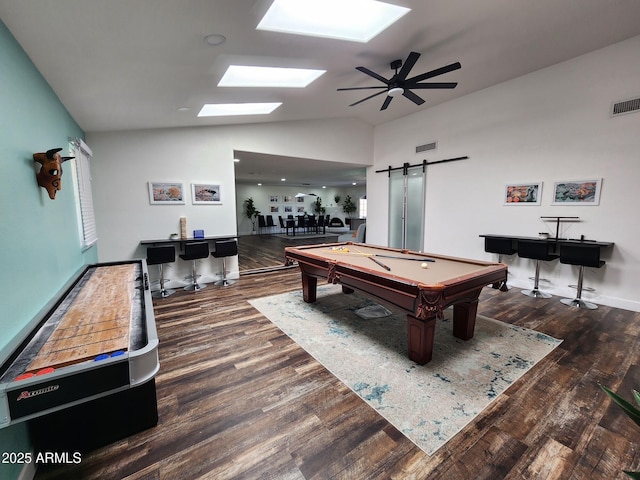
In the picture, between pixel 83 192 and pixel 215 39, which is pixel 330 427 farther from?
pixel 83 192

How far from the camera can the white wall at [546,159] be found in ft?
12.5

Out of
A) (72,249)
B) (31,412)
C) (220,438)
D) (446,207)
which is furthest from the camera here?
(446,207)

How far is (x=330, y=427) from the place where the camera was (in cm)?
188

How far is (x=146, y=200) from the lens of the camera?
4852 mm

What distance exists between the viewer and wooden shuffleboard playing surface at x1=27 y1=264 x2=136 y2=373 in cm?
130

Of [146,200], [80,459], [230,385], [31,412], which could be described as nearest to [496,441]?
[230,385]

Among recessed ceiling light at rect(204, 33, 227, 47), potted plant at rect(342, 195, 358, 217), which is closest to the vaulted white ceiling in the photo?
recessed ceiling light at rect(204, 33, 227, 47)

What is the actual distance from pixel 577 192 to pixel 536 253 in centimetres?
111

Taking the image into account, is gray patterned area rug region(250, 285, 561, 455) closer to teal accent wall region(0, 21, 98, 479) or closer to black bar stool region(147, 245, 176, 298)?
black bar stool region(147, 245, 176, 298)

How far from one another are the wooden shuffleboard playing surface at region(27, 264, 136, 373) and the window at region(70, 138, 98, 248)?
1.26 metres

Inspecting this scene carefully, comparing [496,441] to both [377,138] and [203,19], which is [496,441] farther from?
[377,138]

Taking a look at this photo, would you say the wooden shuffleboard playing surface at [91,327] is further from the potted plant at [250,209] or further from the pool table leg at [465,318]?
the potted plant at [250,209]

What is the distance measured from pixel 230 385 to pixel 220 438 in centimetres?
54

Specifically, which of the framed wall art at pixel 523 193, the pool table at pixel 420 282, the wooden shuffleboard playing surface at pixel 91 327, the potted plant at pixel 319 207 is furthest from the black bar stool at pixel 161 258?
the potted plant at pixel 319 207
